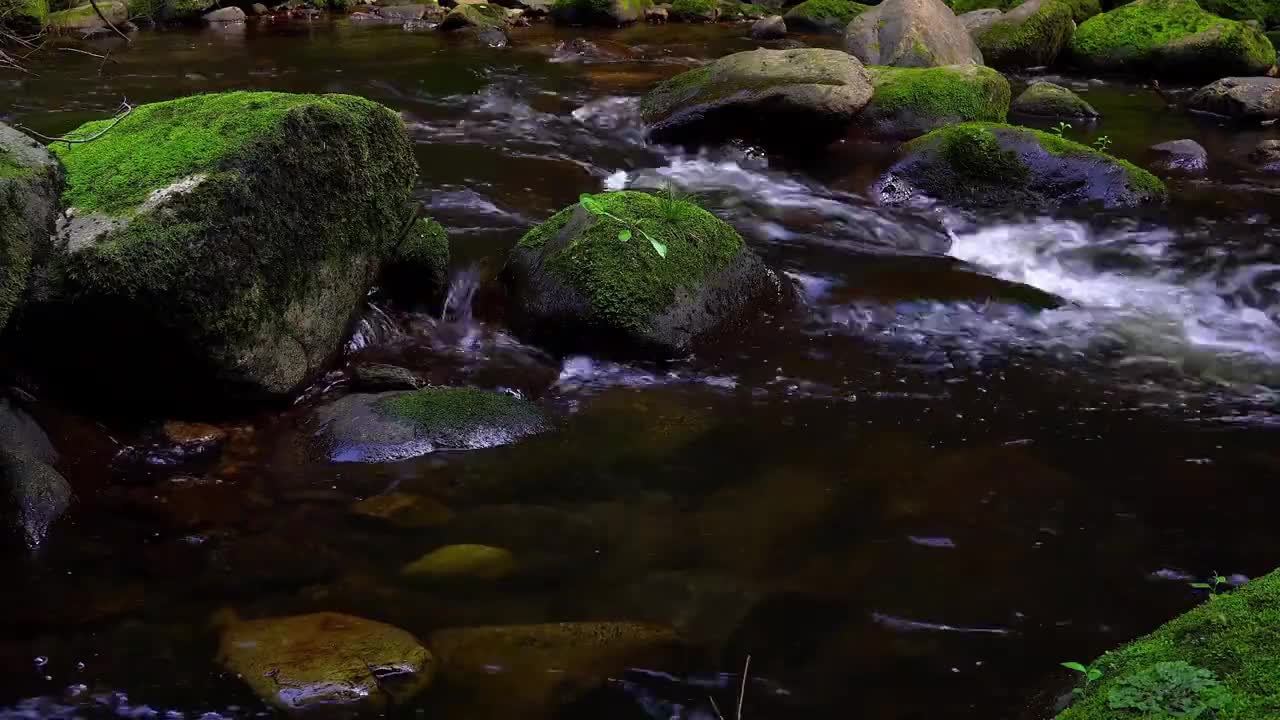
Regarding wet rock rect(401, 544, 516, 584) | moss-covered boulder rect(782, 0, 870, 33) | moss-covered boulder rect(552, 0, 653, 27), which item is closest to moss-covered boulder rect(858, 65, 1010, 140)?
wet rock rect(401, 544, 516, 584)

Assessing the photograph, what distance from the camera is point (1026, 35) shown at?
14.8 m

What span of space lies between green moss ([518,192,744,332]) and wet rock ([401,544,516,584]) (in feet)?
6.68

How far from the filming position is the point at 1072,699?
2787mm

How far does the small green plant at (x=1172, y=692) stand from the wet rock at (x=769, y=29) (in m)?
17.1

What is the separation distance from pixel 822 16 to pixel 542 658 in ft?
57.7

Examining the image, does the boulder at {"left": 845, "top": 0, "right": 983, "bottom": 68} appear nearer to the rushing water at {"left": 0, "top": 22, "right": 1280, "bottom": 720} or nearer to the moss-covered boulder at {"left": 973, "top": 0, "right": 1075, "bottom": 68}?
the moss-covered boulder at {"left": 973, "top": 0, "right": 1075, "bottom": 68}

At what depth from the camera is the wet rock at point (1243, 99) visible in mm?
12031

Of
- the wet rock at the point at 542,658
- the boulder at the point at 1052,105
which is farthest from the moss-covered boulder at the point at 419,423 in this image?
the boulder at the point at 1052,105

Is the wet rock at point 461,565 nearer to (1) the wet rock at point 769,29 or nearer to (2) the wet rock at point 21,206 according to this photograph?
(2) the wet rock at point 21,206

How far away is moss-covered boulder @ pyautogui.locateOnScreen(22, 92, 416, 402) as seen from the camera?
438 cm

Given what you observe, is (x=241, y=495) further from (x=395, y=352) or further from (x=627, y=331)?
(x=627, y=331)

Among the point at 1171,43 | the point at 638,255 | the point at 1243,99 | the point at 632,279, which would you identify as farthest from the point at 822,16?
the point at 632,279

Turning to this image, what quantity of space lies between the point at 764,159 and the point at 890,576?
651 cm

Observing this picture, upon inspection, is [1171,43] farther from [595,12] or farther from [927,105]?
[595,12]
